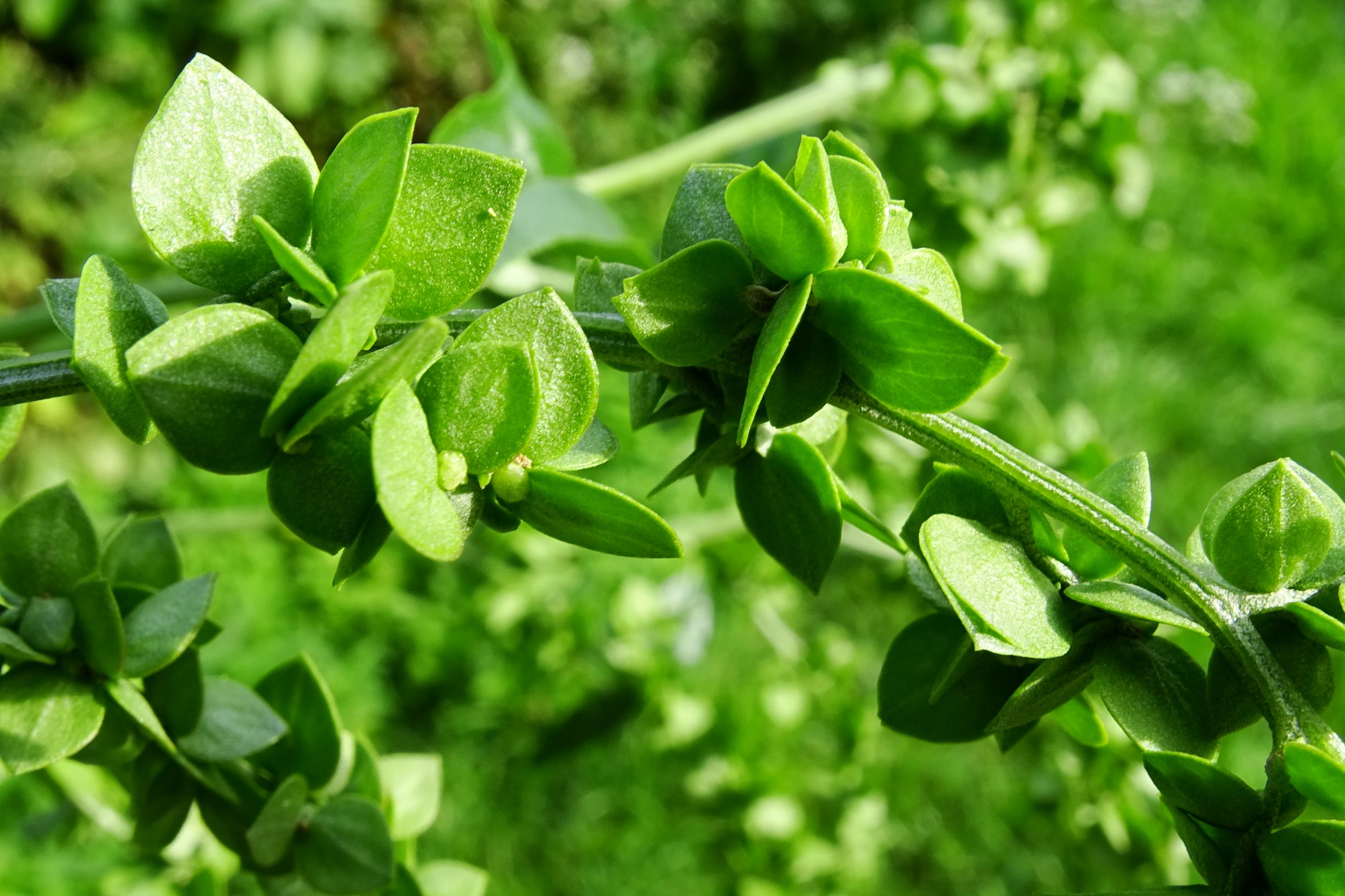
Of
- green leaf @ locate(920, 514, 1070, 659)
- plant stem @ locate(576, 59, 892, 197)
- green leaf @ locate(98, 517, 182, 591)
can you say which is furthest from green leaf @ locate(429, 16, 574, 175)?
green leaf @ locate(920, 514, 1070, 659)

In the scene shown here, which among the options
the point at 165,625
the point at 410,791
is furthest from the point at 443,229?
the point at 410,791

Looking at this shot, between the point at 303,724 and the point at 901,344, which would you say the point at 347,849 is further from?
the point at 901,344

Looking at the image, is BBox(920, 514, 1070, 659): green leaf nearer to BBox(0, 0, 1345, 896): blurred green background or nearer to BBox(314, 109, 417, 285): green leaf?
BBox(314, 109, 417, 285): green leaf

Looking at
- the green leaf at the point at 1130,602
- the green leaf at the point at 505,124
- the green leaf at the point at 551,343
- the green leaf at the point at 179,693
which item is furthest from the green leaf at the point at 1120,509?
the green leaf at the point at 505,124

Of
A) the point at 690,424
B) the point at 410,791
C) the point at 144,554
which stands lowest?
the point at 690,424

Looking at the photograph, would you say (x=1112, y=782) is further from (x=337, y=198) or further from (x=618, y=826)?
(x=618, y=826)

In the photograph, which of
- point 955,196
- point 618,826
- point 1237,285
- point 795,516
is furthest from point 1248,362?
point 795,516
